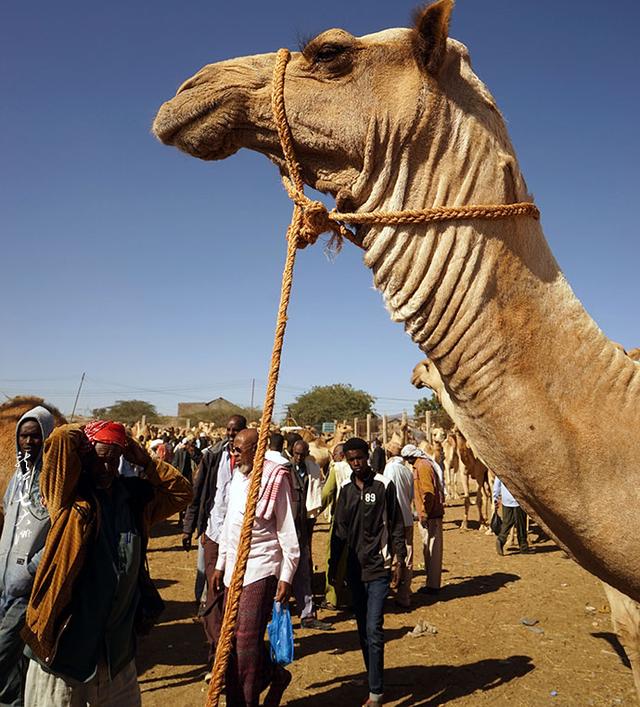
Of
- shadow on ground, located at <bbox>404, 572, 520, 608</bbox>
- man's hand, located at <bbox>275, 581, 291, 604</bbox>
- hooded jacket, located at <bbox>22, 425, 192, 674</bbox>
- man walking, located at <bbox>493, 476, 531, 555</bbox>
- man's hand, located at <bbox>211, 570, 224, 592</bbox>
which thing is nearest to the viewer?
hooded jacket, located at <bbox>22, 425, 192, 674</bbox>

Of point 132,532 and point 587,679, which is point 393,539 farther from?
point 132,532

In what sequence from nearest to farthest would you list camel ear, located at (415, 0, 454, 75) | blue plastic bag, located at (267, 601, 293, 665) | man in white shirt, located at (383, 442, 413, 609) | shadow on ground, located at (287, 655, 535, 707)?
camel ear, located at (415, 0, 454, 75)
blue plastic bag, located at (267, 601, 293, 665)
shadow on ground, located at (287, 655, 535, 707)
man in white shirt, located at (383, 442, 413, 609)

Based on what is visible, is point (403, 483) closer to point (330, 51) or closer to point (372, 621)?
point (372, 621)

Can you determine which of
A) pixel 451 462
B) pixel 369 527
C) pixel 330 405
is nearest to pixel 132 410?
pixel 330 405

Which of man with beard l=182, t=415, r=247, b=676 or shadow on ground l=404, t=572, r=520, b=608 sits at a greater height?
man with beard l=182, t=415, r=247, b=676

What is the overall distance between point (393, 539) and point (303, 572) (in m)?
1.81

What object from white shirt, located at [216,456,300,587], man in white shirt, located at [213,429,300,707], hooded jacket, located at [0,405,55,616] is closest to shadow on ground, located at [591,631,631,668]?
man in white shirt, located at [213,429,300,707]

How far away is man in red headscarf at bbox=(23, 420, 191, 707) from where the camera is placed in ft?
10.1

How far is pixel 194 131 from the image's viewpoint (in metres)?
1.91

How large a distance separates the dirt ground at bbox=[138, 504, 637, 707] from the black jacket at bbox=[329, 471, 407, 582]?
1.33m

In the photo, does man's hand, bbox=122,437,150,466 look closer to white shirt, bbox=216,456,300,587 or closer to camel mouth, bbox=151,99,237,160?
white shirt, bbox=216,456,300,587

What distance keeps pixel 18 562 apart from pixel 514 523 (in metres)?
11.4

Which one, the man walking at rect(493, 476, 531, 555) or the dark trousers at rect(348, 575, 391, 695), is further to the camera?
the man walking at rect(493, 476, 531, 555)

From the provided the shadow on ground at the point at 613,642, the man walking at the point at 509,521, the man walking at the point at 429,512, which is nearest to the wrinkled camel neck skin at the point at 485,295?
the shadow on ground at the point at 613,642
